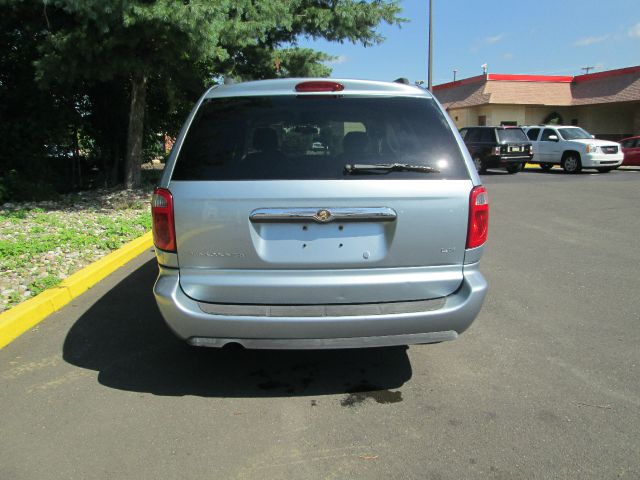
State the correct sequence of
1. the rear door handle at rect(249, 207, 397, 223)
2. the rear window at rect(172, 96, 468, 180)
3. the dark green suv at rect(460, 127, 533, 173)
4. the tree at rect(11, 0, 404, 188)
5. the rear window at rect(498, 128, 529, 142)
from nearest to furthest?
the rear door handle at rect(249, 207, 397, 223) < the rear window at rect(172, 96, 468, 180) < the tree at rect(11, 0, 404, 188) < the dark green suv at rect(460, 127, 533, 173) < the rear window at rect(498, 128, 529, 142)

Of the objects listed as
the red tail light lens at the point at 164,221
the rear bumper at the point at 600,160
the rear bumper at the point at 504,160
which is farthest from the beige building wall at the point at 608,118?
the red tail light lens at the point at 164,221

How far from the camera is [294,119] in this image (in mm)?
3234

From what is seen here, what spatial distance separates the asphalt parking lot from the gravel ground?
67 cm

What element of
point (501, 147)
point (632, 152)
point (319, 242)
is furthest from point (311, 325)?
point (632, 152)

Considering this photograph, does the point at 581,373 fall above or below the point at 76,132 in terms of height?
below

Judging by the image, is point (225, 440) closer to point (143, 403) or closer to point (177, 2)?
point (143, 403)

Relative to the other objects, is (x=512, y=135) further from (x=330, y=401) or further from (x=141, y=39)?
(x=330, y=401)

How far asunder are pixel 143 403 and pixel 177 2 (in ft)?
21.6

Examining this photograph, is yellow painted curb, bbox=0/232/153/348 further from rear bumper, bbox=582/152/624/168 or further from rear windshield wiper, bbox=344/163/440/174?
rear bumper, bbox=582/152/624/168

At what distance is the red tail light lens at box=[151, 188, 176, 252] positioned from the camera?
2.95 m

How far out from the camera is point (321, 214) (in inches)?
113

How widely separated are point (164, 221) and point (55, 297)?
248 cm

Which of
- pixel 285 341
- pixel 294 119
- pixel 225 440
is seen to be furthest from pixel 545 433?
pixel 294 119

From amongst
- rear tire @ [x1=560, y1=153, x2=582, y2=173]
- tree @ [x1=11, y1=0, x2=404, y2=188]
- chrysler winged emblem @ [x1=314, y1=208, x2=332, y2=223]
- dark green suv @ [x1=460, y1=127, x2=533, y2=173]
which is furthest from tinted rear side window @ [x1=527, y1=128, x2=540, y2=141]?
chrysler winged emblem @ [x1=314, y1=208, x2=332, y2=223]
